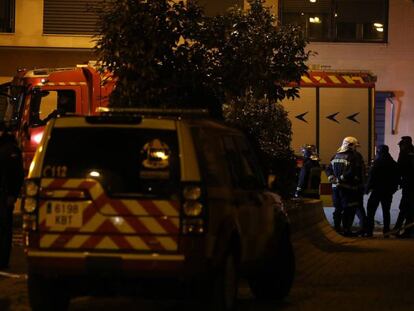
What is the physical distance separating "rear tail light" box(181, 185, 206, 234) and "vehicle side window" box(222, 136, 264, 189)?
903mm

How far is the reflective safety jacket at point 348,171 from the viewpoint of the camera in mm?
17094

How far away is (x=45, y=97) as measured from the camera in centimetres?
1670

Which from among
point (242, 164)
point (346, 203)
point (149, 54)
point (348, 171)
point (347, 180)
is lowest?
point (346, 203)

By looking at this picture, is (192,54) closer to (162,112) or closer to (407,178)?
(162,112)

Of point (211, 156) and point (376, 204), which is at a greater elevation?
point (211, 156)

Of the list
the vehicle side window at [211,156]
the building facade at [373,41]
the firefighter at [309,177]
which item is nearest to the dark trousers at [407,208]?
the firefighter at [309,177]

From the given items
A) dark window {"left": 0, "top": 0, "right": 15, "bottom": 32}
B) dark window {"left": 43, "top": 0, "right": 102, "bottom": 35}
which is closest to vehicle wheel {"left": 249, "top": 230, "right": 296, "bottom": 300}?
dark window {"left": 43, "top": 0, "right": 102, "bottom": 35}

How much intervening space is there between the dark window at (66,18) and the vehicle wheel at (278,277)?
15.3 m

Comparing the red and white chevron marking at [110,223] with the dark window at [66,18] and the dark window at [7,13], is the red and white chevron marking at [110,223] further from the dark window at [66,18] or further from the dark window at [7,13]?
the dark window at [7,13]

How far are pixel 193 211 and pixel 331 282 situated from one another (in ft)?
14.1

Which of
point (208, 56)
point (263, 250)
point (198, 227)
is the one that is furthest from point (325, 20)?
point (198, 227)

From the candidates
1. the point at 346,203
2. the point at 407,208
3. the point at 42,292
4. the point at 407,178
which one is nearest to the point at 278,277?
the point at 42,292

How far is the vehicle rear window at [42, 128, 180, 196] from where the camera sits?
23.5ft

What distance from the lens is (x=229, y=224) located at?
754cm
